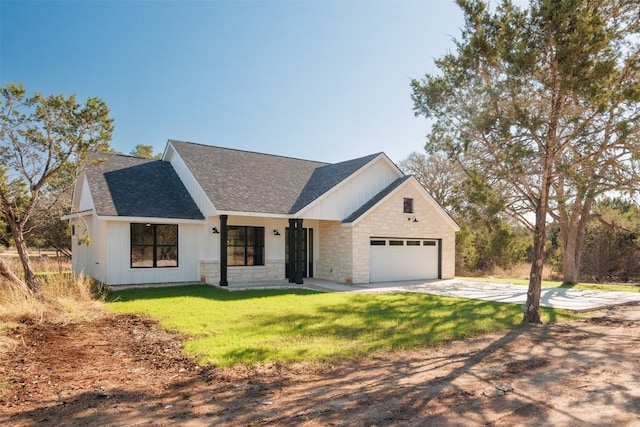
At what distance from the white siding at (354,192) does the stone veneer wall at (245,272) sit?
2613 millimetres

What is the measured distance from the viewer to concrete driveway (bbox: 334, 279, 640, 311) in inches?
479

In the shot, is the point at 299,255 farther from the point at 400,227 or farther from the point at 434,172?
the point at 434,172

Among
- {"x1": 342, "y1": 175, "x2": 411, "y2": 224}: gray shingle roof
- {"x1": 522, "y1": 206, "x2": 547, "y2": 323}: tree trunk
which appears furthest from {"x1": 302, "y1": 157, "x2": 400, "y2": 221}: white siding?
{"x1": 522, "y1": 206, "x2": 547, "y2": 323}: tree trunk

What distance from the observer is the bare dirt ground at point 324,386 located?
13.5 ft

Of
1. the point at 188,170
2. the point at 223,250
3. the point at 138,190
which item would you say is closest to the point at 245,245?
the point at 223,250

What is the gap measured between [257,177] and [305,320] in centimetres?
1028

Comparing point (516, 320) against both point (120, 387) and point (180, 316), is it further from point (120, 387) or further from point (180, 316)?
point (120, 387)

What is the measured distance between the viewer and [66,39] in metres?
13.2

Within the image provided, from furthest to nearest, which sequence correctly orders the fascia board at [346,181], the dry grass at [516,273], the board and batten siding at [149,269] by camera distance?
1. the dry grass at [516,273]
2. the fascia board at [346,181]
3. the board and batten siding at [149,269]

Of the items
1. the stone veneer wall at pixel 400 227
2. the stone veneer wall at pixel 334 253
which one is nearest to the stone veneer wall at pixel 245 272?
the stone veneer wall at pixel 334 253

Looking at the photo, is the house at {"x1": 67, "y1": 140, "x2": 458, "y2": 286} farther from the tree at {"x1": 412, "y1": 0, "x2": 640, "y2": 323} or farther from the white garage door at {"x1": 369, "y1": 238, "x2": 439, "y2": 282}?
the tree at {"x1": 412, "y1": 0, "x2": 640, "y2": 323}

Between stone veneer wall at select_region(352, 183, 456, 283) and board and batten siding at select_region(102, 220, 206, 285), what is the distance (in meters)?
6.11

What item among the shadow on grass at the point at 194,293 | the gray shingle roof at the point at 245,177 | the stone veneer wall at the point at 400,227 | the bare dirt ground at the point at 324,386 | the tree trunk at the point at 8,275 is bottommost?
the shadow on grass at the point at 194,293

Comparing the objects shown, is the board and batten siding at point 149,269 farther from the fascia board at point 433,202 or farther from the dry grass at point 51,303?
the fascia board at point 433,202
